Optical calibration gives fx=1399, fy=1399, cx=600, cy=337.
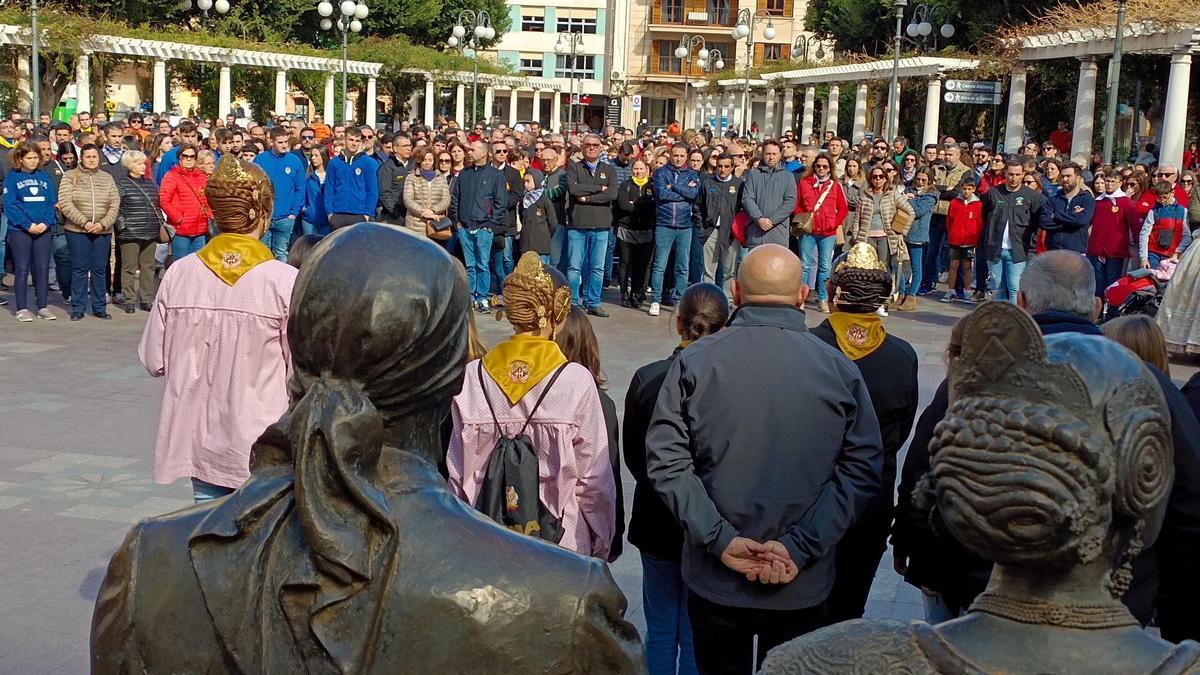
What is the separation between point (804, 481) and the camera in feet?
13.8

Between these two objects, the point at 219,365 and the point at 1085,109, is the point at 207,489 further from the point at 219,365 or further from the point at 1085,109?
the point at 1085,109

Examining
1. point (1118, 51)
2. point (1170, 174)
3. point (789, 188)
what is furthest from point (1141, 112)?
point (789, 188)

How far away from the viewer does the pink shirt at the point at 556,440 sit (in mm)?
4512

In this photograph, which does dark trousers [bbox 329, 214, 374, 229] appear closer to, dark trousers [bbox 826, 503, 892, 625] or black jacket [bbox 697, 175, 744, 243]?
black jacket [bbox 697, 175, 744, 243]

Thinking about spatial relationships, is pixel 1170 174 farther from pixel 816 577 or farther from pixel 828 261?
pixel 816 577

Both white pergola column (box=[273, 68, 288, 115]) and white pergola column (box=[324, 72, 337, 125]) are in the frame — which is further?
white pergola column (box=[324, 72, 337, 125])

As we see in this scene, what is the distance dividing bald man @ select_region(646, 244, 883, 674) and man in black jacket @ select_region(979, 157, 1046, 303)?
1231 centimetres

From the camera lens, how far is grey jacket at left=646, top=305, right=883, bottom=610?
415 centimetres

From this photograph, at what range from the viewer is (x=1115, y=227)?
15.6 m

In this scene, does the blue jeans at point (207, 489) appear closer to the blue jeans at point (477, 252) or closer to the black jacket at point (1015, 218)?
the blue jeans at point (477, 252)

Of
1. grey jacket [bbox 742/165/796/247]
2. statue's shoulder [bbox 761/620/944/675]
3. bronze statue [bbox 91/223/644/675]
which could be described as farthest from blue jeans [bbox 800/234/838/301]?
statue's shoulder [bbox 761/620/944/675]

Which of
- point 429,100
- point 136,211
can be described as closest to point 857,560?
point 136,211

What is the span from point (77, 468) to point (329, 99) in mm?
45551

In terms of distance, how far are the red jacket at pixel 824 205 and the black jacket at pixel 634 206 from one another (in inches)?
65.9
